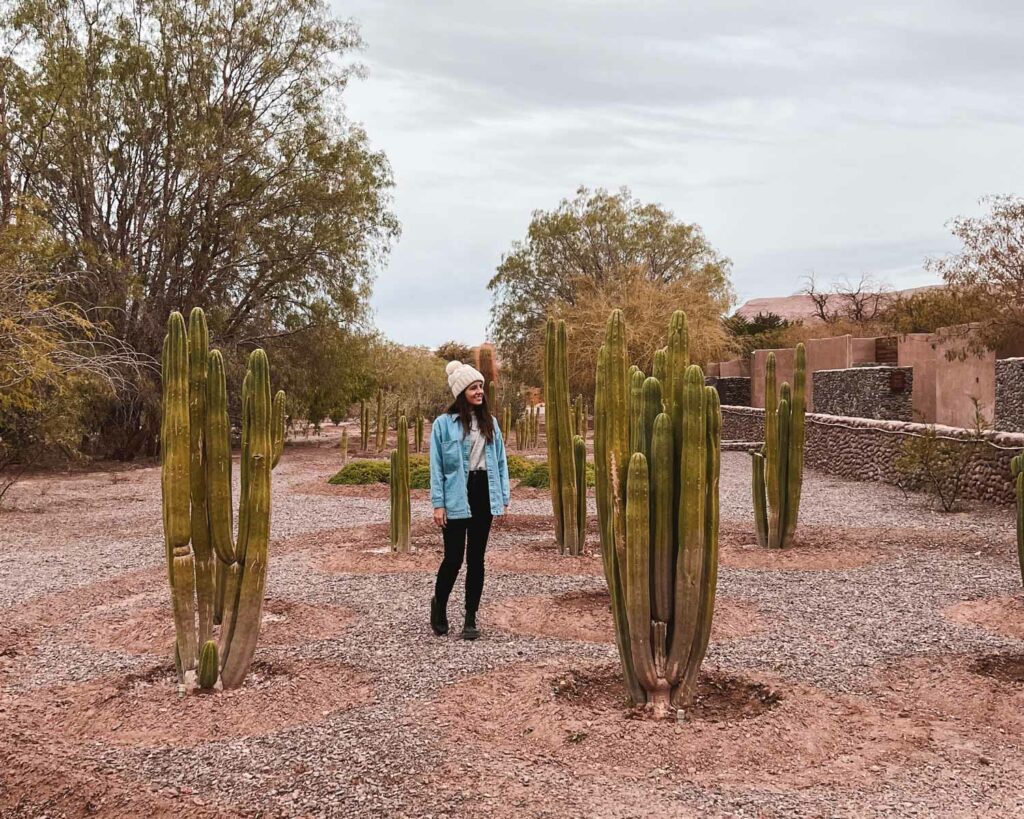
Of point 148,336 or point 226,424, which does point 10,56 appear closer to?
point 148,336

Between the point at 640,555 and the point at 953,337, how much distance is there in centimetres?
1659

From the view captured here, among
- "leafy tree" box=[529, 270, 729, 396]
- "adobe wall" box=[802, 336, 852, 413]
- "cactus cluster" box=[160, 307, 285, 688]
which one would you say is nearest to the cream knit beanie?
"cactus cluster" box=[160, 307, 285, 688]

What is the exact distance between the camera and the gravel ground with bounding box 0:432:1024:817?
3234 millimetres

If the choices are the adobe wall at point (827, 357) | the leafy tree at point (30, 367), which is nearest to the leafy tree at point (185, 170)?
the leafy tree at point (30, 367)

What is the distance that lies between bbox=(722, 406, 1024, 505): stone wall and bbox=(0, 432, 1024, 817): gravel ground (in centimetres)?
174

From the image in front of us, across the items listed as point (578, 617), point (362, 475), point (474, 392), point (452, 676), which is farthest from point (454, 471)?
point (362, 475)

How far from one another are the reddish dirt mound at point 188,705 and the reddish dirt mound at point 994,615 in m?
3.59

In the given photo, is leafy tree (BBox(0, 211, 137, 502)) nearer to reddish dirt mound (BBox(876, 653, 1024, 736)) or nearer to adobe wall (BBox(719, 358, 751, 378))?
reddish dirt mound (BBox(876, 653, 1024, 736))

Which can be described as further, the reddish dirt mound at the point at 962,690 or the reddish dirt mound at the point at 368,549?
the reddish dirt mound at the point at 368,549

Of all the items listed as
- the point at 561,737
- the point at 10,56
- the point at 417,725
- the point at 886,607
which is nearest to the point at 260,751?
the point at 417,725

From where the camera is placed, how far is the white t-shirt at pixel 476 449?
17.4 feet

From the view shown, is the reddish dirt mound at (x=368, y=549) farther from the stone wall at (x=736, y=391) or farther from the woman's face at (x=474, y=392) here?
the stone wall at (x=736, y=391)

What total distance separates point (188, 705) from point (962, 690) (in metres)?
3.42

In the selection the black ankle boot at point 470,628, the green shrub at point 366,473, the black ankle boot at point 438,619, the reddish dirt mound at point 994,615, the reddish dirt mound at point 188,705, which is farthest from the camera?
the green shrub at point 366,473
